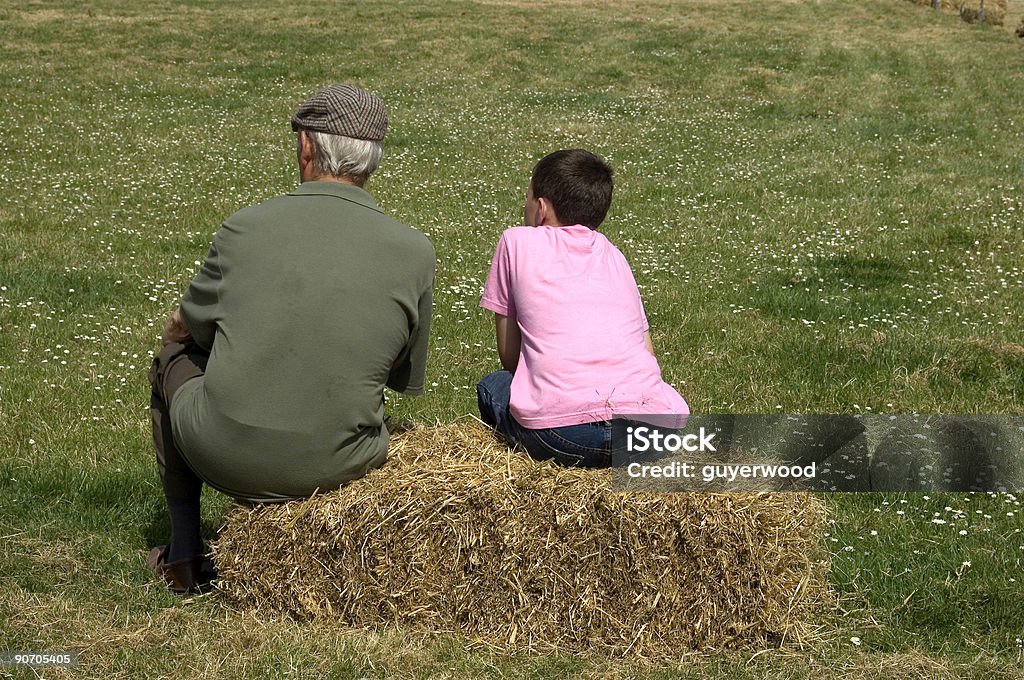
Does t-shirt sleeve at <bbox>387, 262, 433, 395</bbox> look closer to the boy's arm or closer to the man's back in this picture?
the man's back

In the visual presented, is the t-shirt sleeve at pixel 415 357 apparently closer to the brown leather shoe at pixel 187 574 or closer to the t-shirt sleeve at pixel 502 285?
the t-shirt sleeve at pixel 502 285

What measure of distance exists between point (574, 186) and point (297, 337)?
1.53 metres

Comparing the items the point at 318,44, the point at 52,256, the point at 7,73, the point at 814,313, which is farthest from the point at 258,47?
the point at 814,313

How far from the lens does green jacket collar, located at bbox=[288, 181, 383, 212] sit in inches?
192

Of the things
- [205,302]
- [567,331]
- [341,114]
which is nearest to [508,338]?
[567,331]

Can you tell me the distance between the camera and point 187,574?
204 inches

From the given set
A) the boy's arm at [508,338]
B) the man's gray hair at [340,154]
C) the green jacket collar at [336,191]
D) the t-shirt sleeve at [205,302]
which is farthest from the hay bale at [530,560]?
the man's gray hair at [340,154]

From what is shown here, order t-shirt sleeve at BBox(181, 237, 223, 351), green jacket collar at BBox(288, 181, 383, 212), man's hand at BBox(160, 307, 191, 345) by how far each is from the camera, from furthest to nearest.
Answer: man's hand at BBox(160, 307, 191, 345)
green jacket collar at BBox(288, 181, 383, 212)
t-shirt sleeve at BBox(181, 237, 223, 351)

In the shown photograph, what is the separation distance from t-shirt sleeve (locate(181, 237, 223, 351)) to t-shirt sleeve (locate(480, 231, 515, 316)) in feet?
3.98

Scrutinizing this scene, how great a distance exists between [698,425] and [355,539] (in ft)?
6.33

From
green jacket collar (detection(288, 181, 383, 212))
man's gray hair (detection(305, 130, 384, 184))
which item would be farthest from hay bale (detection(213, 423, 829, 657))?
man's gray hair (detection(305, 130, 384, 184))

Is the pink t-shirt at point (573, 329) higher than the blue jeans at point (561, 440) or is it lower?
higher

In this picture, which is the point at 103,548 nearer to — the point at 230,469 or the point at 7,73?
the point at 230,469

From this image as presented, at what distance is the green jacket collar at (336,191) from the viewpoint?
4.87 metres
